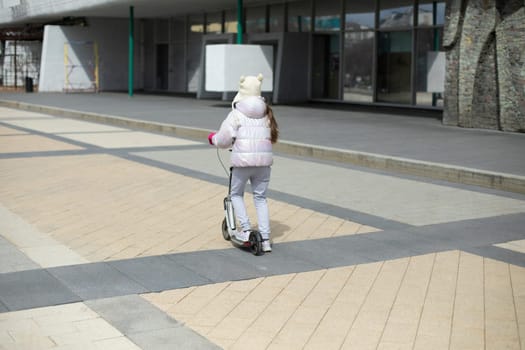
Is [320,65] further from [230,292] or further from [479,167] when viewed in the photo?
[230,292]

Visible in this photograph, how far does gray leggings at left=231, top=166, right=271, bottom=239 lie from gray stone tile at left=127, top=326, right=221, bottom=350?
1.99 meters

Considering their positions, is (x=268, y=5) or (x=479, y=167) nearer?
(x=479, y=167)

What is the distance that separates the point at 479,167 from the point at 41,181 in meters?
5.99

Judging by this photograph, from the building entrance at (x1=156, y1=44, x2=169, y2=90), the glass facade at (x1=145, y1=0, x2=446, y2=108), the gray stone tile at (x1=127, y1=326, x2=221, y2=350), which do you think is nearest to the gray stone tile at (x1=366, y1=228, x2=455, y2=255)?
the gray stone tile at (x1=127, y1=326, x2=221, y2=350)

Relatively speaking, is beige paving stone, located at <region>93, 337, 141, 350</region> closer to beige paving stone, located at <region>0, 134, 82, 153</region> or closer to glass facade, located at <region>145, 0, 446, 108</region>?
beige paving stone, located at <region>0, 134, 82, 153</region>

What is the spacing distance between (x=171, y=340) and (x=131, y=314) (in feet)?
1.73

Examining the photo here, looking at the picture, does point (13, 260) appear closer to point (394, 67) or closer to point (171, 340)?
point (171, 340)

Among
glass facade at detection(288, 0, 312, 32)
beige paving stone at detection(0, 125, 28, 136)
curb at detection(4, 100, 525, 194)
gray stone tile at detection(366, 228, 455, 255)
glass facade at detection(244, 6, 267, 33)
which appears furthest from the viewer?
glass facade at detection(244, 6, 267, 33)

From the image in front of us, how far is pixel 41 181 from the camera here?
1025 cm

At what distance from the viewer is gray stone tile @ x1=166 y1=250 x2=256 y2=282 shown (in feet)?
19.0

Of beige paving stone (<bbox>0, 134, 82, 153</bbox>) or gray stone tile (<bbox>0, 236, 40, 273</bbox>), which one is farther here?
beige paving stone (<bbox>0, 134, 82, 153</bbox>)

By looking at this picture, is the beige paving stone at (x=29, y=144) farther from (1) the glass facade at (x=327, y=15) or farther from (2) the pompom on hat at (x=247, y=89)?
(1) the glass facade at (x=327, y=15)

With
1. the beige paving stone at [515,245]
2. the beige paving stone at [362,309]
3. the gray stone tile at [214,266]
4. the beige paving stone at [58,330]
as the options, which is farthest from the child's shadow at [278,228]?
the beige paving stone at [58,330]

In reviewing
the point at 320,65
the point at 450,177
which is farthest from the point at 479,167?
the point at 320,65
